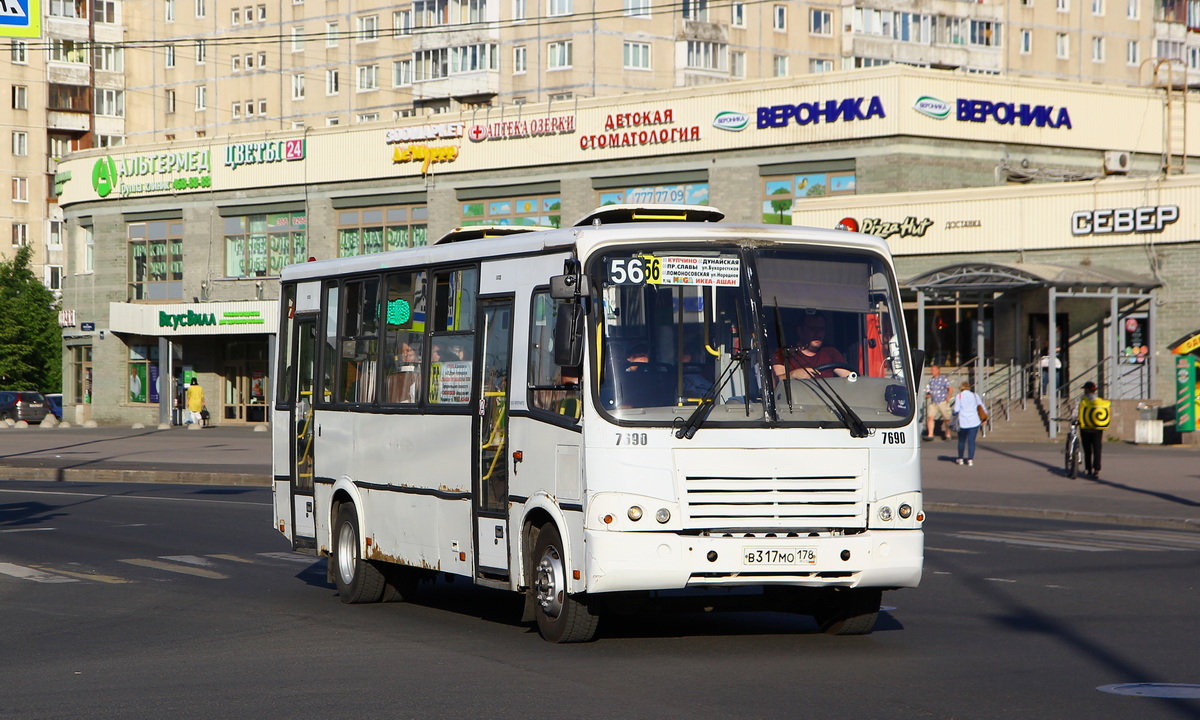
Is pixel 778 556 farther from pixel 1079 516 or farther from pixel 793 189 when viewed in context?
pixel 793 189

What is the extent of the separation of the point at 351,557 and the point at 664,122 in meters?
38.1

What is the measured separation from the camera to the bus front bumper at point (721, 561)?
9.40 metres

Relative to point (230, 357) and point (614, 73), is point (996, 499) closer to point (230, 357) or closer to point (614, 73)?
point (230, 357)

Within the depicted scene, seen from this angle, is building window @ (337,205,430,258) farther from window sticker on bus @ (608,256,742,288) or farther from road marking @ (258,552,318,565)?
window sticker on bus @ (608,256,742,288)

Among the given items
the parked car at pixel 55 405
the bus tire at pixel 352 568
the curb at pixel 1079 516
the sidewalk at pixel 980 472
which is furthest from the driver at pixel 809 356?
the parked car at pixel 55 405

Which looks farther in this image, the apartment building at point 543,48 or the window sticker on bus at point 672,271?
the apartment building at point 543,48

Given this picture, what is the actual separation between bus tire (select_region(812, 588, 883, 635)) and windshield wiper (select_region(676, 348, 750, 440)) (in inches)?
63.4

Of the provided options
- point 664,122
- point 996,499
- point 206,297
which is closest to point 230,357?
point 206,297

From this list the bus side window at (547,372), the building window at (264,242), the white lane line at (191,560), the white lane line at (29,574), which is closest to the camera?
the bus side window at (547,372)

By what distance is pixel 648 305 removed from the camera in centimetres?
985

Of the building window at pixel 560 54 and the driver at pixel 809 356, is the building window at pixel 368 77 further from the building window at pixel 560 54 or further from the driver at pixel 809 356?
the driver at pixel 809 356

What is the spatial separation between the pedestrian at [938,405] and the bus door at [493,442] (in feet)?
106

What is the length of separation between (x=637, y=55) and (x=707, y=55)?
14.6 feet

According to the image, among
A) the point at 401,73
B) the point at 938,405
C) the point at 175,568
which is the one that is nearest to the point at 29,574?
the point at 175,568
